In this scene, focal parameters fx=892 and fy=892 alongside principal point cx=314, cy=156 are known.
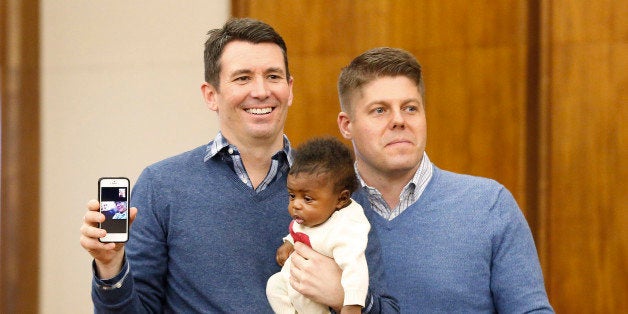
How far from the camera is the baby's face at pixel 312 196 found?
2.04 m

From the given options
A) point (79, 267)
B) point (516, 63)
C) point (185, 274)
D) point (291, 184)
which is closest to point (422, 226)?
point (291, 184)

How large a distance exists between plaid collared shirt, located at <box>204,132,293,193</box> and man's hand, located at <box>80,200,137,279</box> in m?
0.36

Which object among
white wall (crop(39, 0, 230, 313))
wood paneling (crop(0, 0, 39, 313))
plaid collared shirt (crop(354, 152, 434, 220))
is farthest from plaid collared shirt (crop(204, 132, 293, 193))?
wood paneling (crop(0, 0, 39, 313))

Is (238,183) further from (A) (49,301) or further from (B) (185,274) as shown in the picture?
(A) (49,301)

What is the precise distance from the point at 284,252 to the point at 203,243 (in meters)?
0.23

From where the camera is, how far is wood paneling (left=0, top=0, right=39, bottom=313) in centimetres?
474

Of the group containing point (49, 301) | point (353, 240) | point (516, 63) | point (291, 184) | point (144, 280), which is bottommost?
point (49, 301)

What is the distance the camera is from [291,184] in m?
2.06

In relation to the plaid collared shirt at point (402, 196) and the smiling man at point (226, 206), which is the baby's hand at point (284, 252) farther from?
the plaid collared shirt at point (402, 196)

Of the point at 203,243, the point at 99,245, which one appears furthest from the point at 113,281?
the point at 203,243

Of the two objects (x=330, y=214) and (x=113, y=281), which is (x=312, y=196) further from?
(x=113, y=281)

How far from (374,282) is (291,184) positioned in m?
0.31

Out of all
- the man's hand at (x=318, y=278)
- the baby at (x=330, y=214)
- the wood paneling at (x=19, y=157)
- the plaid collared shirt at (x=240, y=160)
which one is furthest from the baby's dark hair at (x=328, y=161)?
the wood paneling at (x=19, y=157)

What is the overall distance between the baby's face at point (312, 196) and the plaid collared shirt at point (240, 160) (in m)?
0.33
